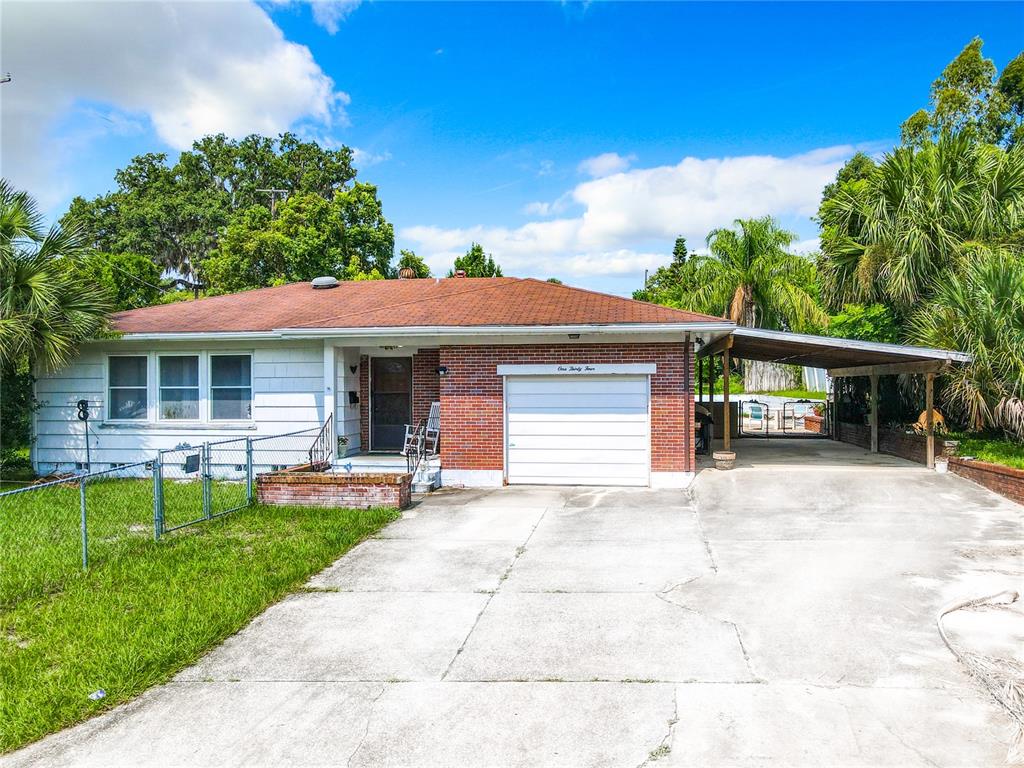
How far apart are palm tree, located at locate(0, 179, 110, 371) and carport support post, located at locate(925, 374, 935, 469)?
50.2ft

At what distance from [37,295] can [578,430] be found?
970cm

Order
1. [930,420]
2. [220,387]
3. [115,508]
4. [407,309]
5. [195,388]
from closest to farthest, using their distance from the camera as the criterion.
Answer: [115,508] → [930,420] → [407,309] → [220,387] → [195,388]

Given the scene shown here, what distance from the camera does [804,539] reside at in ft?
27.5

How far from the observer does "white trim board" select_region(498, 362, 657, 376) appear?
11.9 metres

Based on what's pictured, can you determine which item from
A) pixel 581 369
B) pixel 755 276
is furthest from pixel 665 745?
pixel 755 276

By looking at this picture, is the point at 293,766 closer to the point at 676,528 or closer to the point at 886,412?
the point at 676,528

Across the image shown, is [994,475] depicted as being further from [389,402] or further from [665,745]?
[389,402]

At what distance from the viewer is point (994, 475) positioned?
1090cm

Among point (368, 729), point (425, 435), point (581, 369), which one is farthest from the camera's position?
point (425, 435)

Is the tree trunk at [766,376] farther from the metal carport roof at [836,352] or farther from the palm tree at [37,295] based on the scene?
the palm tree at [37,295]

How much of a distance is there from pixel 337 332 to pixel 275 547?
4.95m

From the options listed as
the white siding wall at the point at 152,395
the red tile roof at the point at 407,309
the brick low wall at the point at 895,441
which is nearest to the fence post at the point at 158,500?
the red tile roof at the point at 407,309

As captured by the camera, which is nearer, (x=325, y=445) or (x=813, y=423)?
(x=325, y=445)

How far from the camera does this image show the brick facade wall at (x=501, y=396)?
11867 mm
